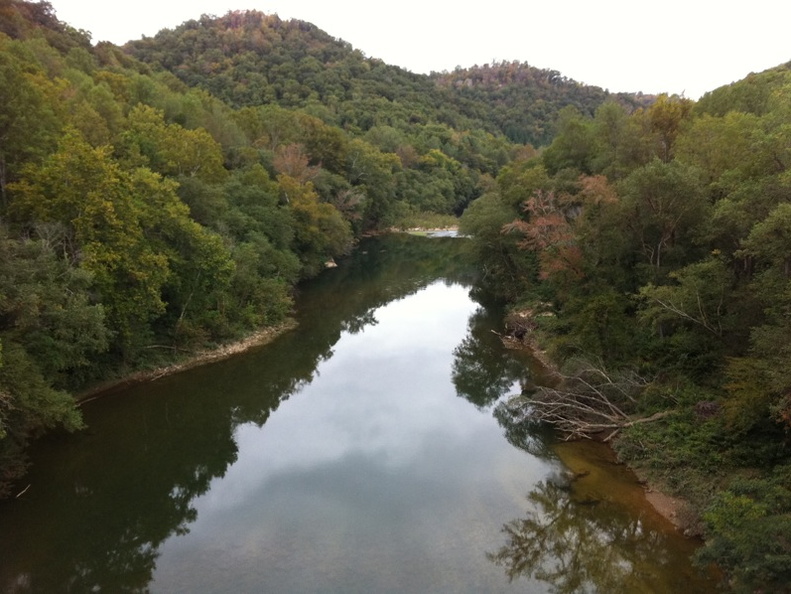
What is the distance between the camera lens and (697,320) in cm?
1941

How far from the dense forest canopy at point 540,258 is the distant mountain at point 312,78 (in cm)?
6707

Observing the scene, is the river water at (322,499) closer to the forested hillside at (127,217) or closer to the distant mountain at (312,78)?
the forested hillside at (127,217)

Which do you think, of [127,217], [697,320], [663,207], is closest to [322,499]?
[127,217]

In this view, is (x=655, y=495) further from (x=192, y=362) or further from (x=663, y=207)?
(x=192, y=362)

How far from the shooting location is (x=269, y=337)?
109 feet

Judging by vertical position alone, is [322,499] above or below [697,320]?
below

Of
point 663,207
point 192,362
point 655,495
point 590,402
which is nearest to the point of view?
point 655,495

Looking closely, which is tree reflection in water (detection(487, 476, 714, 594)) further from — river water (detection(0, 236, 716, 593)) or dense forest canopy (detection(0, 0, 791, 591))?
dense forest canopy (detection(0, 0, 791, 591))

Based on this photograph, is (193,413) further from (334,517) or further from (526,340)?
(526,340)

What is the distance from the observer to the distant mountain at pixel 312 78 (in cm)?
12056

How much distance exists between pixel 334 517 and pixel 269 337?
18583mm

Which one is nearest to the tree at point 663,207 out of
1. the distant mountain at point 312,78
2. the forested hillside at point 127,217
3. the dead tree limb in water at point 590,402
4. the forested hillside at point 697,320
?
the forested hillside at point 697,320

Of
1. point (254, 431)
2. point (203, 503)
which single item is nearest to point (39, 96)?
point (254, 431)

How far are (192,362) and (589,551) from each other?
69.6 ft
